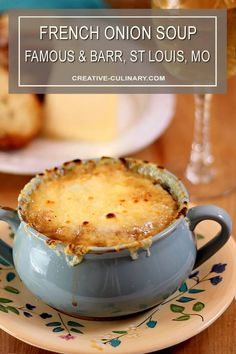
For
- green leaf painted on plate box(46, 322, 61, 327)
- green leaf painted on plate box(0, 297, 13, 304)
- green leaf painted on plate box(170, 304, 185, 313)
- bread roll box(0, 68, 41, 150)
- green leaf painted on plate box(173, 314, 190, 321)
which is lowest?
green leaf painted on plate box(46, 322, 61, 327)

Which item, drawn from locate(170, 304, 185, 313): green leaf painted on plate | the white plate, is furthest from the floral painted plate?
the white plate

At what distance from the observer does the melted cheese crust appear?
24.2 inches

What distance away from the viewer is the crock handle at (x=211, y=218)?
65 cm

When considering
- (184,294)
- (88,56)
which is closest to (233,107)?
(88,56)

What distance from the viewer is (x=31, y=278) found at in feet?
2.09

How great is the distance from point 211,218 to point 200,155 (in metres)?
0.41

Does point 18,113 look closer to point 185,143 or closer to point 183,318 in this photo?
point 185,143

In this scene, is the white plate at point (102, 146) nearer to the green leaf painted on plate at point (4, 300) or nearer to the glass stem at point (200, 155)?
the glass stem at point (200, 155)

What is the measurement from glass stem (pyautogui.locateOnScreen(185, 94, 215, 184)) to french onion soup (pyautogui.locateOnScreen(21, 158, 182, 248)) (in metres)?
0.34

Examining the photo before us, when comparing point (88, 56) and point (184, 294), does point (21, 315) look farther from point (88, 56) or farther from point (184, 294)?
point (88, 56)

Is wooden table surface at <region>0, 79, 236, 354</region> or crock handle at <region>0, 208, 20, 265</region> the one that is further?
wooden table surface at <region>0, 79, 236, 354</region>

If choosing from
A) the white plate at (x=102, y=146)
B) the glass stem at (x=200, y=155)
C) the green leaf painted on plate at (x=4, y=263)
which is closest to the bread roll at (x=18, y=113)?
the white plate at (x=102, y=146)

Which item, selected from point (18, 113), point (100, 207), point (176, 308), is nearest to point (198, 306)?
point (176, 308)

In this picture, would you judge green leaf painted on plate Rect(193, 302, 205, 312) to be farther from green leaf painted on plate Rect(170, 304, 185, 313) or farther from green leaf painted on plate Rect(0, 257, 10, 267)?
green leaf painted on plate Rect(0, 257, 10, 267)
